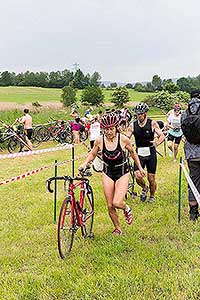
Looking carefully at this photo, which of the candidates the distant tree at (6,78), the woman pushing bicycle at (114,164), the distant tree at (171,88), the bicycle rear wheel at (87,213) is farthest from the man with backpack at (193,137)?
the distant tree at (6,78)

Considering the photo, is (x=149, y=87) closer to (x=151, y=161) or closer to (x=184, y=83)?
(x=184, y=83)

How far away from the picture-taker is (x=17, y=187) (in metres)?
10.4

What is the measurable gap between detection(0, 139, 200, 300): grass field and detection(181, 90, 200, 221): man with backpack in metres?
0.57

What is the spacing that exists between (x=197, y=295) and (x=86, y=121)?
1751 cm

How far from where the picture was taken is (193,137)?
6.30 m

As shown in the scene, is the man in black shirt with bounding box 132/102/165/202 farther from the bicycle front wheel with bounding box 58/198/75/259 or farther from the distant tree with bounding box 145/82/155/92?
the distant tree with bounding box 145/82/155/92

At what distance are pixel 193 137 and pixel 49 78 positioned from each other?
80039 mm

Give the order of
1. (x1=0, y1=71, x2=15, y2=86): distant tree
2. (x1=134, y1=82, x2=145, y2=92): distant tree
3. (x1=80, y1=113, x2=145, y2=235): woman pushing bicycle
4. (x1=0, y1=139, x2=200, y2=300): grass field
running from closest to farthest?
1. (x1=0, y1=139, x2=200, y2=300): grass field
2. (x1=80, y1=113, x2=145, y2=235): woman pushing bicycle
3. (x1=0, y1=71, x2=15, y2=86): distant tree
4. (x1=134, y1=82, x2=145, y2=92): distant tree

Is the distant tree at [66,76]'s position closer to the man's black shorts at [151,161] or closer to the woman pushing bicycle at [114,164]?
the man's black shorts at [151,161]

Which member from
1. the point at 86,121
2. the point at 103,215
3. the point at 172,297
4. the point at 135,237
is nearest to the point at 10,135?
the point at 86,121

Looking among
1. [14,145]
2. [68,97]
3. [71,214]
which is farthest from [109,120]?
[68,97]

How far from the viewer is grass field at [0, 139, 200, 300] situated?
440cm

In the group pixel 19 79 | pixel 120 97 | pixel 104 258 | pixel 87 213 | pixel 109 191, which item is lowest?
pixel 120 97

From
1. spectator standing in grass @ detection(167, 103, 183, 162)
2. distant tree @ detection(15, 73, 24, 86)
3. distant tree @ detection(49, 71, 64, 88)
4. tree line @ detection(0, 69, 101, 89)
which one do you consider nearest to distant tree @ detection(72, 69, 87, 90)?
tree line @ detection(0, 69, 101, 89)
